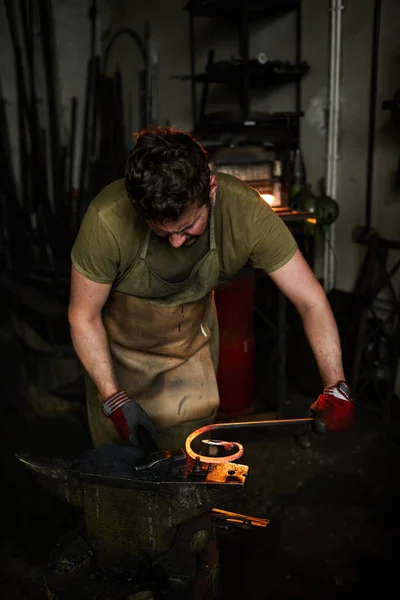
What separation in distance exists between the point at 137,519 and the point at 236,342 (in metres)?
1.78

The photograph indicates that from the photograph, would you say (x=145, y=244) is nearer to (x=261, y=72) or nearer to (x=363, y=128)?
(x=261, y=72)

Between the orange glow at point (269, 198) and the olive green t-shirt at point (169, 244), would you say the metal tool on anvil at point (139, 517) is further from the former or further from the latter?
the orange glow at point (269, 198)

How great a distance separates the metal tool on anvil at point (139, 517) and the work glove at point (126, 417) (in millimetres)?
114

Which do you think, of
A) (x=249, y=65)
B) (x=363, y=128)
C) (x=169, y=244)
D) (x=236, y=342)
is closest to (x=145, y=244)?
(x=169, y=244)

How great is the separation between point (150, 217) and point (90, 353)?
0.54 metres

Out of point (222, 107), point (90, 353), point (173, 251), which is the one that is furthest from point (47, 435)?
point (222, 107)

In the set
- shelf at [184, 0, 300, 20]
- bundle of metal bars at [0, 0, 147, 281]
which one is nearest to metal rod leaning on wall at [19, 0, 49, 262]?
bundle of metal bars at [0, 0, 147, 281]

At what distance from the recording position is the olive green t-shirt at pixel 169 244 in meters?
1.66

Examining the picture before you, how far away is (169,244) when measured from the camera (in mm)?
1767

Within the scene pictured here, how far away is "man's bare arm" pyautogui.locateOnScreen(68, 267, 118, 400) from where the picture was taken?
172 cm

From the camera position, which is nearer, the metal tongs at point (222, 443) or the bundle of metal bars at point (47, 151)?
the metal tongs at point (222, 443)

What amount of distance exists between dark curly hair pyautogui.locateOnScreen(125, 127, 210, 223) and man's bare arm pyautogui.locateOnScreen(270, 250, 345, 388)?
459mm

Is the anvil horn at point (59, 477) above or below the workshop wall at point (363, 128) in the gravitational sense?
below

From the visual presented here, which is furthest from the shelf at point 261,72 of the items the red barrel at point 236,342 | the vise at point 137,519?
the vise at point 137,519
